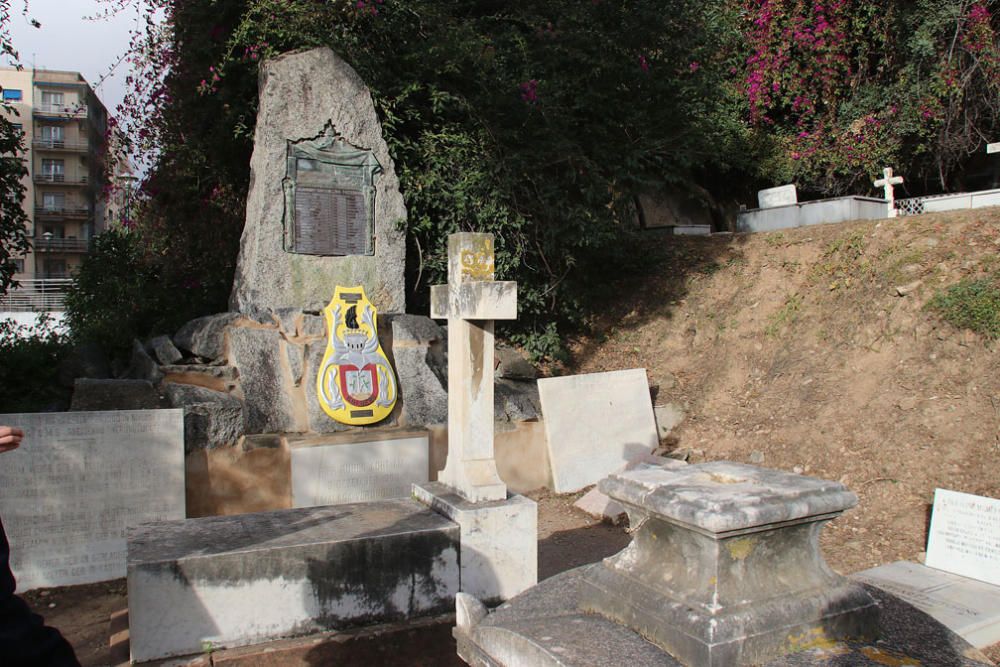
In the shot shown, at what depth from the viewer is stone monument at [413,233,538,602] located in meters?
4.27

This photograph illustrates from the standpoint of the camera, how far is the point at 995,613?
407 cm

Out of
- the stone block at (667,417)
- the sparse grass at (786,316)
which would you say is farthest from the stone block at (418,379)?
the sparse grass at (786,316)

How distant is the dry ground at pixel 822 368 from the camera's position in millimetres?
5535

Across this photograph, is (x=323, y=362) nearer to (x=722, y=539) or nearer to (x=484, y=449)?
(x=484, y=449)

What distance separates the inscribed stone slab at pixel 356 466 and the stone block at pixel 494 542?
1669 mm

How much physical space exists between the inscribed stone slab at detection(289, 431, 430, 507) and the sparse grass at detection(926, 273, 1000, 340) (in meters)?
4.96

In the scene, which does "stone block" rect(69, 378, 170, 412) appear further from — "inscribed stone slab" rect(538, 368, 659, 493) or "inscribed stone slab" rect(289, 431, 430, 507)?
"inscribed stone slab" rect(538, 368, 659, 493)

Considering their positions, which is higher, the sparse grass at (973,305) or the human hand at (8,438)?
the sparse grass at (973,305)

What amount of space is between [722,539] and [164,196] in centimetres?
→ 923

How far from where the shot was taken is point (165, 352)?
6305 millimetres

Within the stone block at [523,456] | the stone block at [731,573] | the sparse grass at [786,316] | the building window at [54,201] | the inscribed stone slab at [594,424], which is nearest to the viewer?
the stone block at [731,573]

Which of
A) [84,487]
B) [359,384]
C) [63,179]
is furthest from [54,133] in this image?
[84,487]

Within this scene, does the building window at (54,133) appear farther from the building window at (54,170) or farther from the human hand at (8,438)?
the human hand at (8,438)

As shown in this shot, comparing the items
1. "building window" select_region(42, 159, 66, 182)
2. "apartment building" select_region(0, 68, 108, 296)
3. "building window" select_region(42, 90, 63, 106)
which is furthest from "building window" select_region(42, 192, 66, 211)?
"building window" select_region(42, 90, 63, 106)
